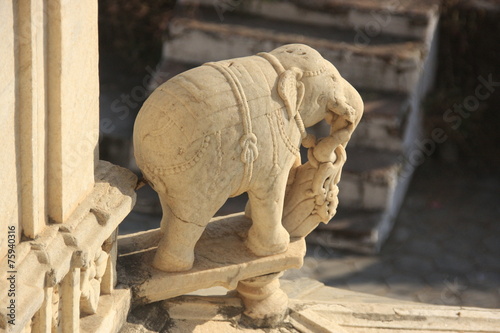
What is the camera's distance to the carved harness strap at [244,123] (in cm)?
374

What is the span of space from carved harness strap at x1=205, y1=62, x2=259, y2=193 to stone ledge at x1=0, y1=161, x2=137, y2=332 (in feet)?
1.56

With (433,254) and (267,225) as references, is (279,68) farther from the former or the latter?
(433,254)

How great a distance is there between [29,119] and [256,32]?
15.8 ft

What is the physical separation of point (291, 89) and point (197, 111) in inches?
16.7

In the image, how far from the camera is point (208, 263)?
415cm

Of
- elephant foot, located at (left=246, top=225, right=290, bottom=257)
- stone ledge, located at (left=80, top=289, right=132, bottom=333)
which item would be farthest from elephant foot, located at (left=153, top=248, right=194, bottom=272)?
elephant foot, located at (left=246, top=225, right=290, bottom=257)

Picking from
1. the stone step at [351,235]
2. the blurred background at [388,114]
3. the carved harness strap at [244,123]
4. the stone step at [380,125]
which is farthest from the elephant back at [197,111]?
the stone step at [380,125]

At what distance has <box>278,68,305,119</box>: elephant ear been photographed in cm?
383

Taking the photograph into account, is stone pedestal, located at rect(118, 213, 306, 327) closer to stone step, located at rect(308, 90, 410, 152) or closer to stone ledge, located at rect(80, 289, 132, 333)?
stone ledge, located at rect(80, 289, 132, 333)

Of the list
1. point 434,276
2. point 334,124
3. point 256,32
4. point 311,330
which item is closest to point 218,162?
point 334,124

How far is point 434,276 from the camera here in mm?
6891

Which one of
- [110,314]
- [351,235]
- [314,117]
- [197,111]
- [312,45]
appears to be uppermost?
[197,111]

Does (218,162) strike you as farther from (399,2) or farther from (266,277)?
(399,2)

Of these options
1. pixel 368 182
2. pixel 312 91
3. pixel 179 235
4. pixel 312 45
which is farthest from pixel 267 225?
pixel 312 45
